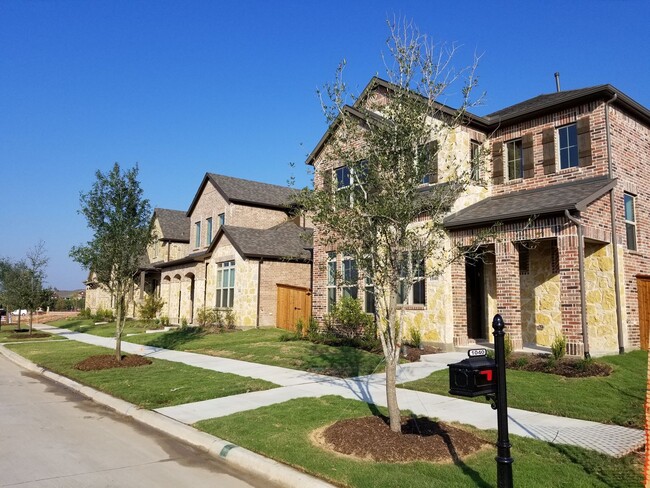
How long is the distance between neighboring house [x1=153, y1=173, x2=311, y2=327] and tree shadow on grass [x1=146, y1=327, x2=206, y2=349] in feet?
6.93

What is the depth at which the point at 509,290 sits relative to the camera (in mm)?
13883

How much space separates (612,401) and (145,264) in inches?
1328

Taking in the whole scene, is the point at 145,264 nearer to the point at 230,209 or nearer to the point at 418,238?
the point at 230,209

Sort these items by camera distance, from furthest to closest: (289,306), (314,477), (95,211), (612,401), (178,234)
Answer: (178,234) → (289,306) → (95,211) → (612,401) → (314,477)

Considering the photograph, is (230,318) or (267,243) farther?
(267,243)

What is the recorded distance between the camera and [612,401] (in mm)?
8539

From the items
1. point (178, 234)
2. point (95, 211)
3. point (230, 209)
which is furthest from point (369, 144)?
point (178, 234)

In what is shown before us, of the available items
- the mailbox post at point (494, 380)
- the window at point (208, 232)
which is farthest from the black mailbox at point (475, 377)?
the window at point (208, 232)

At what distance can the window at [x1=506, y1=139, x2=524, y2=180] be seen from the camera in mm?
16703

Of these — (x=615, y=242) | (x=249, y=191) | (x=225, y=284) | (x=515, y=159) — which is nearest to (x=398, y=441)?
(x=615, y=242)

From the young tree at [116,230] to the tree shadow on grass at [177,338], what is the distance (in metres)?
5.04

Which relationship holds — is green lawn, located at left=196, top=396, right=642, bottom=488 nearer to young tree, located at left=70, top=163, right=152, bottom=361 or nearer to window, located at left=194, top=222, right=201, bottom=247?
young tree, located at left=70, top=163, right=152, bottom=361

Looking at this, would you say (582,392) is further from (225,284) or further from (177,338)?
(225,284)

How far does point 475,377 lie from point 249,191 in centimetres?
2803
